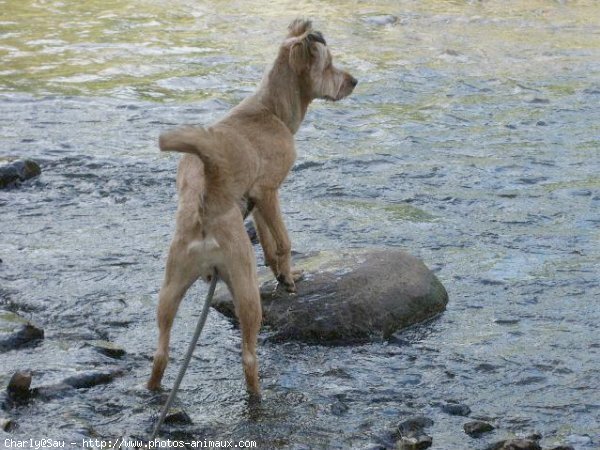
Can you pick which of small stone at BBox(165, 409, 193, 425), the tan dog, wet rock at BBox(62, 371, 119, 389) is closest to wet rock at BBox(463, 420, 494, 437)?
the tan dog

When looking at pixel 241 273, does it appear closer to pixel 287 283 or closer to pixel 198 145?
pixel 198 145

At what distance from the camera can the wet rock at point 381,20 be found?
770 inches

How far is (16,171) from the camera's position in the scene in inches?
428

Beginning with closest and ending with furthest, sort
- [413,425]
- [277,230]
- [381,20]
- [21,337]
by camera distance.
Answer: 1. [413,425]
2. [21,337]
3. [277,230]
4. [381,20]

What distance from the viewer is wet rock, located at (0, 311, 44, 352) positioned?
7.14 metres

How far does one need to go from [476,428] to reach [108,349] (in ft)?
8.00

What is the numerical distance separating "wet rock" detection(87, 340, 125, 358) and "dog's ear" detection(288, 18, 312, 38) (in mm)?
2548

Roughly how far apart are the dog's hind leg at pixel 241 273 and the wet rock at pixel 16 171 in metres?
5.05

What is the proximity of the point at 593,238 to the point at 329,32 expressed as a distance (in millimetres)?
9647

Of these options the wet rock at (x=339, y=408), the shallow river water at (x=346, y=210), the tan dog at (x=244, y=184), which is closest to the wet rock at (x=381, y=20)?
the shallow river water at (x=346, y=210)

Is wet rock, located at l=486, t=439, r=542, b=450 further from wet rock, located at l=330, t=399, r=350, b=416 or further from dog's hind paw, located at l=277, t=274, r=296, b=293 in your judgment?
dog's hind paw, located at l=277, t=274, r=296, b=293

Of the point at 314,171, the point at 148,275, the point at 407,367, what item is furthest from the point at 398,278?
the point at 314,171

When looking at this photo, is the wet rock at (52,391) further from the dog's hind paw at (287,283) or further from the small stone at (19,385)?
the dog's hind paw at (287,283)

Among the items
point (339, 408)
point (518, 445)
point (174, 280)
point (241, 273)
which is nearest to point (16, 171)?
point (174, 280)
